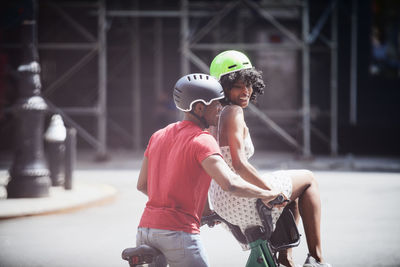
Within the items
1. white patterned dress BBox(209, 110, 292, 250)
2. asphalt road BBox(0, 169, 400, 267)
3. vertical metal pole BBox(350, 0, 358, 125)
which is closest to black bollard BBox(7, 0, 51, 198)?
asphalt road BBox(0, 169, 400, 267)

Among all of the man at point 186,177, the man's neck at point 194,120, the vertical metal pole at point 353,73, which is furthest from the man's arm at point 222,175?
the vertical metal pole at point 353,73

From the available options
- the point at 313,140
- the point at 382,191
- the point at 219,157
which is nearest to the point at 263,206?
the point at 219,157

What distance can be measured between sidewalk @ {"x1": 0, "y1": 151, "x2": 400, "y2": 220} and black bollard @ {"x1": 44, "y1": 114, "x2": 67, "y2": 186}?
0.26 metres

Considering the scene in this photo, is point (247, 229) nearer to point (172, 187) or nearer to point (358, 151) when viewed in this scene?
point (172, 187)

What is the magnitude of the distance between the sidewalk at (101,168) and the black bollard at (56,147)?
0.26 metres

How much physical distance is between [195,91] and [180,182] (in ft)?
1.73

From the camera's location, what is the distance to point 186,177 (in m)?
3.51

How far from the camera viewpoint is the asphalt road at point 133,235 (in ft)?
19.5

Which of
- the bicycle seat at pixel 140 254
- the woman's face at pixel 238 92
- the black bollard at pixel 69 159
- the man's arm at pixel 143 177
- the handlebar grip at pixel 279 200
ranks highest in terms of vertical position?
the woman's face at pixel 238 92

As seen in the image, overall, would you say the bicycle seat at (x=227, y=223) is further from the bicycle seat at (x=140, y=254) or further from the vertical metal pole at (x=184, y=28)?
the vertical metal pole at (x=184, y=28)

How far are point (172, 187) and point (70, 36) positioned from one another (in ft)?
47.9

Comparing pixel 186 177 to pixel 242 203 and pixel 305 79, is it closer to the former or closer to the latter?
pixel 242 203

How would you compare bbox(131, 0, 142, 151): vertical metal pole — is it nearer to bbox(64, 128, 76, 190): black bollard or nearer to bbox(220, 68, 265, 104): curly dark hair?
bbox(64, 128, 76, 190): black bollard

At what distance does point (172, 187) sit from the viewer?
3496 millimetres
